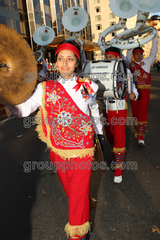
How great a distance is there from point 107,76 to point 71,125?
1.31 meters

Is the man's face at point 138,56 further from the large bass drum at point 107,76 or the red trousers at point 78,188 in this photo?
the red trousers at point 78,188

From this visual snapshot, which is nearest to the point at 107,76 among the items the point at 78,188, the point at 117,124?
the point at 117,124

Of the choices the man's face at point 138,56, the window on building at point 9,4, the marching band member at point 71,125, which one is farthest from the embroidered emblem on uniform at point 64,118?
the window on building at point 9,4

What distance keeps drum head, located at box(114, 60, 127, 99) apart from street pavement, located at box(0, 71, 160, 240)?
1.41 m

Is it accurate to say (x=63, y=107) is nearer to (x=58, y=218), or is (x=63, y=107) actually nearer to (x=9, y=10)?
(x=58, y=218)

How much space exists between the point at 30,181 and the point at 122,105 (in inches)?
79.5

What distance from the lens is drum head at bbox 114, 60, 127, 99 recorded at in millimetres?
2928

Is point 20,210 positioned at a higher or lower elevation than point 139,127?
lower

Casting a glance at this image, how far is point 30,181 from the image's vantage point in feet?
11.2

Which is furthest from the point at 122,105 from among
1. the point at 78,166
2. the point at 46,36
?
the point at 46,36

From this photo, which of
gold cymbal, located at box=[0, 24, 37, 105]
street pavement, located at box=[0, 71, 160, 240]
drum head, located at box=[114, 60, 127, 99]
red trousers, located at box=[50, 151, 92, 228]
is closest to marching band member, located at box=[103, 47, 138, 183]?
drum head, located at box=[114, 60, 127, 99]

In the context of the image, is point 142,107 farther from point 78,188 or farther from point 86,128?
point 78,188

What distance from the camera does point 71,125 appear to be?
1.93 m

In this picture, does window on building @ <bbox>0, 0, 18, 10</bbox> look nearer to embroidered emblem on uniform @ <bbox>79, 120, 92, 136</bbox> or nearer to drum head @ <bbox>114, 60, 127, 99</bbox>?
drum head @ <bbox>114, 60, 127, 99</bbox>
